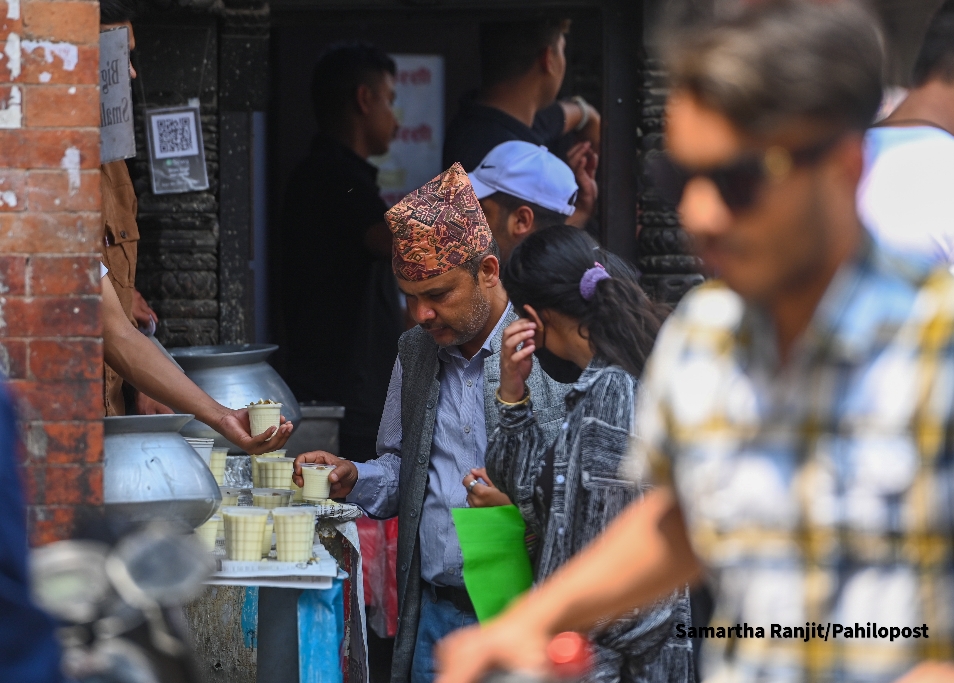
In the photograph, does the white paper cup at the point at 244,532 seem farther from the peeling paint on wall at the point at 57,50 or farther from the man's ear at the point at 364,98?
the man's ear at the point at 364,98

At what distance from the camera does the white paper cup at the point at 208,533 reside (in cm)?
310

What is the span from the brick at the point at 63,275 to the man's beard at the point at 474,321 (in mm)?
1061

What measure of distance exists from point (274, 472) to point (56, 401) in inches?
36.9

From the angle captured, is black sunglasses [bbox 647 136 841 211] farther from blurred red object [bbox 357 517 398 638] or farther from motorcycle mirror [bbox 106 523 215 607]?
blurred red object [bbox 357 517 398 638]

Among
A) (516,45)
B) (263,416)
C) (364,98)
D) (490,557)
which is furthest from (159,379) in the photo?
(364,98)

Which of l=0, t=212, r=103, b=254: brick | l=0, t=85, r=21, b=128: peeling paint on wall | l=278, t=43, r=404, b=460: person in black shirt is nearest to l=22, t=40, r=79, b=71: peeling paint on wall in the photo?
l=0, t=85, r=21, b=128: peeling paint on wall

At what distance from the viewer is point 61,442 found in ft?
9.66

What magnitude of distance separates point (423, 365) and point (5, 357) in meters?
1.24

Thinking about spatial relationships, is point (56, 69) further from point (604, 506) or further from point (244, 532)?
point (604, 506)

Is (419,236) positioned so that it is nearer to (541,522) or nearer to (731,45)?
(541,522)

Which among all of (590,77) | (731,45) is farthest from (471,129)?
(731,45)

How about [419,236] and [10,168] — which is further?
[419,236]

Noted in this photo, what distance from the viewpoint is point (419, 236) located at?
3455 mm

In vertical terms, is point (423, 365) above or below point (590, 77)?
below
